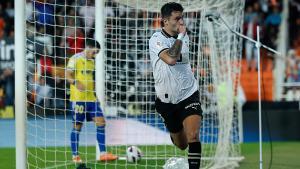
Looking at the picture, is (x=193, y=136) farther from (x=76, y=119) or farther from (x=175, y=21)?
(x=76, y=119)

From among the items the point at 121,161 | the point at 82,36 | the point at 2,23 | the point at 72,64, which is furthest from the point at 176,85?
the point at 2,23

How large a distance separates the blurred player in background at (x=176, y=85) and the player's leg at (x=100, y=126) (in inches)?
120

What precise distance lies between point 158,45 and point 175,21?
0.30 m

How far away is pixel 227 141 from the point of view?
11758 millimetres

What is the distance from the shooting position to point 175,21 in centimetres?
789

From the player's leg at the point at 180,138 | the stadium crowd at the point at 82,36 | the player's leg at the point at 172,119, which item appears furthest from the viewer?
the stadium crowd at the point at 82,36

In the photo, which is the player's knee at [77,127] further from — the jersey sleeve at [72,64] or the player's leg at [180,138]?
the player's leg at [180,138]

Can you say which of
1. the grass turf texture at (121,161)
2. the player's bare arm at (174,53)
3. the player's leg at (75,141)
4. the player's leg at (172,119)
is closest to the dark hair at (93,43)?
the player's leg at (75,141)

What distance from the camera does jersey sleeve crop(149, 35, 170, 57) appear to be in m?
7.88

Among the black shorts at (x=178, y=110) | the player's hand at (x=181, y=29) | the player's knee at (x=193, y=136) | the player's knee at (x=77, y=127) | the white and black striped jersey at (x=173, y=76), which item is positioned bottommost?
the player's knee at (x=77, y=127)

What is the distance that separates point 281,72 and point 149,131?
641 centimetres

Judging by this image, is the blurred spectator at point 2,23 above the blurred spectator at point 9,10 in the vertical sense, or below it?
below

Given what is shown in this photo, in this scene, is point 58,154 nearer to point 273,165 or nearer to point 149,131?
point 149,131

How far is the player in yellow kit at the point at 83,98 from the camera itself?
36.5 ft
